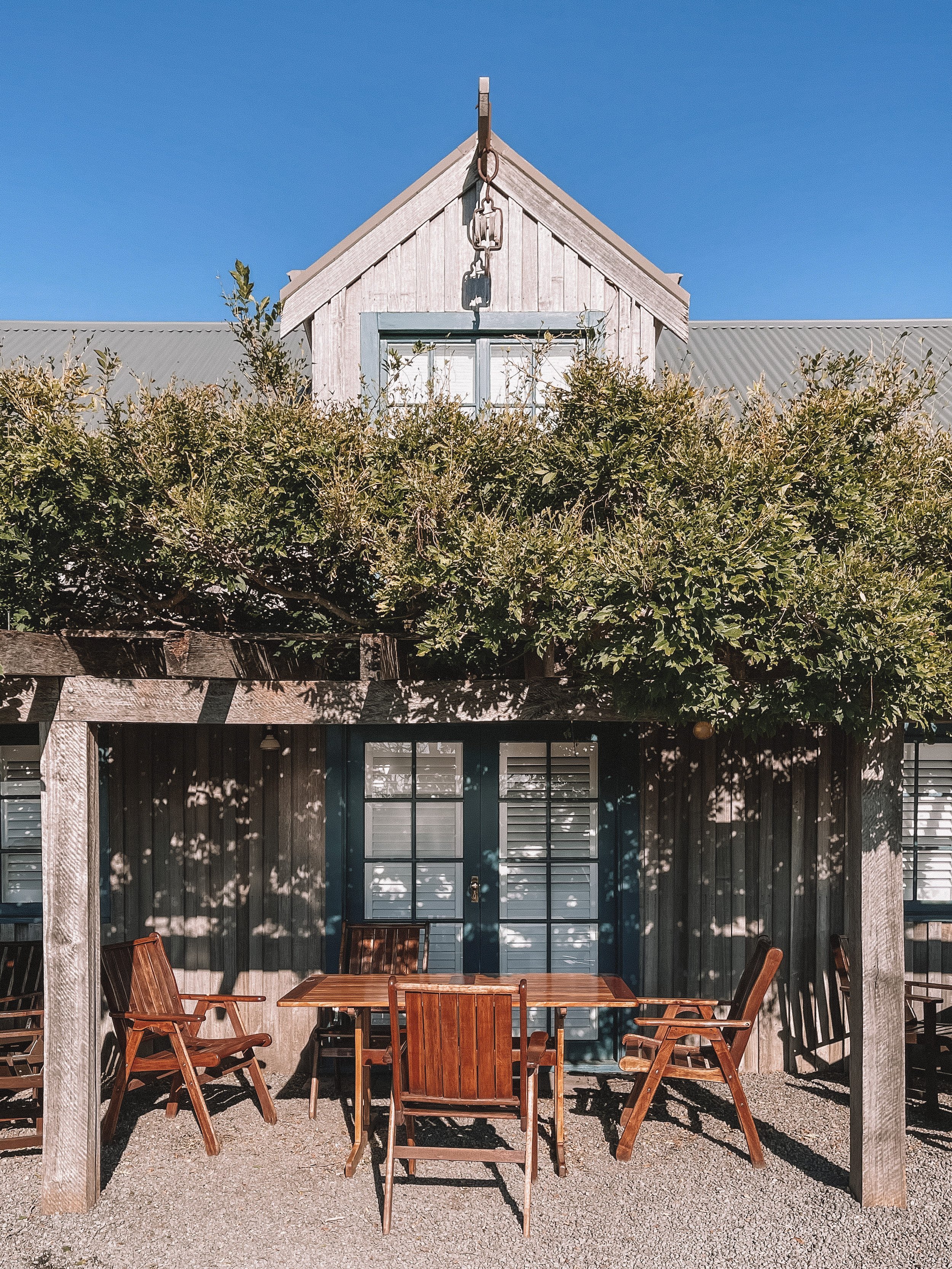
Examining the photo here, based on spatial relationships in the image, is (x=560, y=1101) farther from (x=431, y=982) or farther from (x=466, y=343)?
(x=466, y=343)

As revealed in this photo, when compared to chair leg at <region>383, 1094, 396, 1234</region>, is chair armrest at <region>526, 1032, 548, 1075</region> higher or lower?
higher

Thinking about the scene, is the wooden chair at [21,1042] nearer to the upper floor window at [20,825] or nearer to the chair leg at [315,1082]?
the upper floor window at [20,825]

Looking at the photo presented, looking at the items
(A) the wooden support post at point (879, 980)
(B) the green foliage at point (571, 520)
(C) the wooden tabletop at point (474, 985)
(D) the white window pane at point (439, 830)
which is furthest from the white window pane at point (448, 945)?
(A) the wooden support post at point (879, 980)

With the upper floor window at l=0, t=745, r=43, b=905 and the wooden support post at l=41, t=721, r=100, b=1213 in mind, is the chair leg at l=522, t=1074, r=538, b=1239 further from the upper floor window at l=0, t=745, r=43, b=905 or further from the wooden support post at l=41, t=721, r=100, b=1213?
the upper floor window at l=0, t=745, r=43, b=905

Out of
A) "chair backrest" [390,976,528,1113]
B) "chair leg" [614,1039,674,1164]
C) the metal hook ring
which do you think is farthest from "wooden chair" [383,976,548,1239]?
the metal hook ring

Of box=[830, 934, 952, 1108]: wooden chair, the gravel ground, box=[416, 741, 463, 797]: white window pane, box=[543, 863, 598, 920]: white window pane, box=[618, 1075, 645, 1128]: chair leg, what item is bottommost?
the gravel ground

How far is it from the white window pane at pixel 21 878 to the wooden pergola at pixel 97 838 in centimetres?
210

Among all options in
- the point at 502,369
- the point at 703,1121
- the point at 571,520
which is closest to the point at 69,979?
the point at 571,520

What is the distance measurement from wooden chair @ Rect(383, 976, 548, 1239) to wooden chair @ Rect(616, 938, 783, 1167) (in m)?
0.69

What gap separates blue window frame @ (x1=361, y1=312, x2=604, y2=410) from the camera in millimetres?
5879

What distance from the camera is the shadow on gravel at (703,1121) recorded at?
4273 mm

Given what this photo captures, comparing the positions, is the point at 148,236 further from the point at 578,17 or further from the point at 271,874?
the point at 271,874

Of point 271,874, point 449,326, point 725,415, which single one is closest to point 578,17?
point 449,326

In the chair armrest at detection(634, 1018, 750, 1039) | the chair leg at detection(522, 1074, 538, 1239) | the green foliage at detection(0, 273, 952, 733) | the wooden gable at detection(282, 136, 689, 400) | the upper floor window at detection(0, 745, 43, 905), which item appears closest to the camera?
the green foliage at detection(0, 273, 952, 733)
